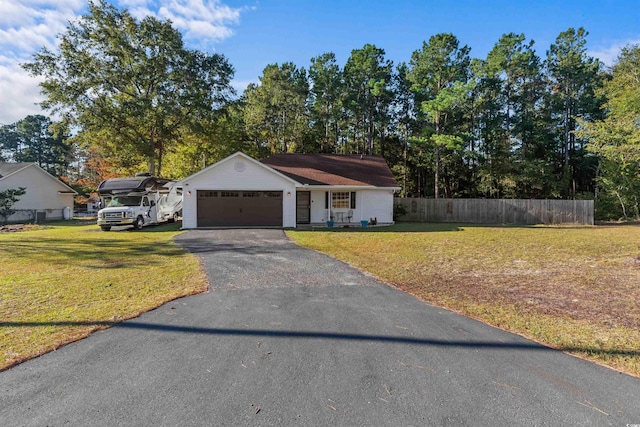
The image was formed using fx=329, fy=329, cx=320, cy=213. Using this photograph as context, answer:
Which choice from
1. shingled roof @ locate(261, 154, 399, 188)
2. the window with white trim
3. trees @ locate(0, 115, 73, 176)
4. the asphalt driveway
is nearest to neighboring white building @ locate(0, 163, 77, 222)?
shingled roof @ locate(261, 154, 399, 188)

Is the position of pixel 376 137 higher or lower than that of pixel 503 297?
higher

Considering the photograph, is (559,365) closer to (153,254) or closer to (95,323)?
(95,323)

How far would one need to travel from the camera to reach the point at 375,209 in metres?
20.0

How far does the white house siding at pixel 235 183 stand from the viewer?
679 inches

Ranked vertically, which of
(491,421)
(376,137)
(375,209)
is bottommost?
(491,421)

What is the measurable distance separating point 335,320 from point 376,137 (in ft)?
109

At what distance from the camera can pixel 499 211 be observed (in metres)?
23.9

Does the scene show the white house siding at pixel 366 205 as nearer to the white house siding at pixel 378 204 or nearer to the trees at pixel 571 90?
the white house siding at pixel 378 204

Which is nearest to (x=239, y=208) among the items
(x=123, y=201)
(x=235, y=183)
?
(x=235, y=183)

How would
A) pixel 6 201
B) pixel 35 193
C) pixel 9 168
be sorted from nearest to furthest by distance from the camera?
1. pixel 6 201
2. pixel 9 168
3. pixel 35 193

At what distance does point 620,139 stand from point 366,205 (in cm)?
1283

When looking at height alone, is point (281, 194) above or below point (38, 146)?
below

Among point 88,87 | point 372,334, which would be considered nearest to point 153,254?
point 372,334

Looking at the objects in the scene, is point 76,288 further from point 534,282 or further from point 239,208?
point 239,208
